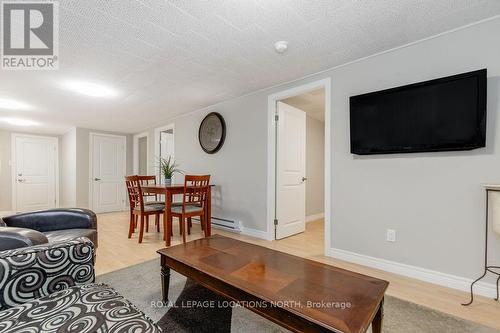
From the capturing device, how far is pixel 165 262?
1.62 m

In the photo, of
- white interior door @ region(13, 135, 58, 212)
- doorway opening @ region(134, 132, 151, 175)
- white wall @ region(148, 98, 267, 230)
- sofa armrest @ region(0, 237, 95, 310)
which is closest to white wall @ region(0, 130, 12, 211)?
white interior door @ region(13, 135, 58, 212)

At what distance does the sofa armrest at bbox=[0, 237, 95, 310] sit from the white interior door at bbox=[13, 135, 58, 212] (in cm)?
671

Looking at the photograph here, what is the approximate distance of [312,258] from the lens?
2.64 meters

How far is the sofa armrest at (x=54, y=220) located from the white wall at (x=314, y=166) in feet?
12.3

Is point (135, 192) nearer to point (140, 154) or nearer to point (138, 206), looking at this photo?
point (138, 206)

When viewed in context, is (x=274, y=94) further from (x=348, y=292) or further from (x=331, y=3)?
(x=348, y=292)

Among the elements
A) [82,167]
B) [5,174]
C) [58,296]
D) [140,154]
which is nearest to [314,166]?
[58,296]

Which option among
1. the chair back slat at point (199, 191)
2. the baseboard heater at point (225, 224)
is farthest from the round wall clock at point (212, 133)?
the baseboard heater at point (225, 224)

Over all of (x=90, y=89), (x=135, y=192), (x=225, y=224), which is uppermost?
(x=90, y=89)

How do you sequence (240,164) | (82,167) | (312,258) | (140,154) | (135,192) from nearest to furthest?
1. (312,258)
2. (135,192)
3. (240,164)
4. (82,167)
5. (140,154)

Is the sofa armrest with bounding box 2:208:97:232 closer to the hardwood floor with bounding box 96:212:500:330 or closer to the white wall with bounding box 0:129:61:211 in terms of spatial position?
the hardwood floor with bounding box 96:212:500:330

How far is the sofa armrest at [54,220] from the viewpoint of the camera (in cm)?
205

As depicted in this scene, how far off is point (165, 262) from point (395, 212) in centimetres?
212

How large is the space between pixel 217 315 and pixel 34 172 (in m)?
7.25
